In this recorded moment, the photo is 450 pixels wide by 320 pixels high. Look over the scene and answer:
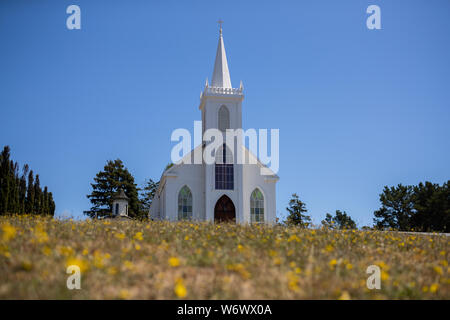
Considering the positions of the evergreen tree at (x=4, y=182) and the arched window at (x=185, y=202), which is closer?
the arched window at (x=185, y=202)

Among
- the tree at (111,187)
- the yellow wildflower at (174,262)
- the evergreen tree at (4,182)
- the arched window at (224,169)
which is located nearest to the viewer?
the yellow wildflower at (174,262)

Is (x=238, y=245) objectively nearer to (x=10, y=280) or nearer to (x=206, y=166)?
(x=10, y=280)

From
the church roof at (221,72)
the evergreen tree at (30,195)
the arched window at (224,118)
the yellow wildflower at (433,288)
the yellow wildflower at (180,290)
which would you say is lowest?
the yellow wildflower at (433,288)

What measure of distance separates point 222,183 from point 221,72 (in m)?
8.67

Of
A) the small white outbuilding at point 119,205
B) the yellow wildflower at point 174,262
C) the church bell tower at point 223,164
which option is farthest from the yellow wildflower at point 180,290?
the small white outbuilding at point 119,205

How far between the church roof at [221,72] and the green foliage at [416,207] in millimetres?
21858

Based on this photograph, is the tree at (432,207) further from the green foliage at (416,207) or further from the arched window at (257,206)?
the arched window at (257,206)

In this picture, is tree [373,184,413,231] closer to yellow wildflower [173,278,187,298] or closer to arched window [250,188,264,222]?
arched window [250,188,264,222]

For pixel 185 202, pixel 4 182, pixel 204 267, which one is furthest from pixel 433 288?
pixel 4 182

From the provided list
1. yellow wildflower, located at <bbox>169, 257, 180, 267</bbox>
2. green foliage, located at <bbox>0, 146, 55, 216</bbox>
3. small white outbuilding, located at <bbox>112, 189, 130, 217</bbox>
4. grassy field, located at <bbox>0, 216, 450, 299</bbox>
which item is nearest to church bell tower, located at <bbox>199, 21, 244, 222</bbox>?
small white outbuilding, located at <bbox>112, 189, 130, 217</bbox>

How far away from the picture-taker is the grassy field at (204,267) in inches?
241
